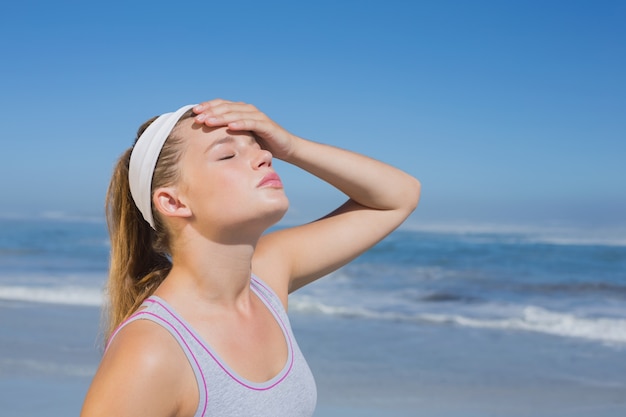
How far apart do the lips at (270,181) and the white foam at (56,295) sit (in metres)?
9.34

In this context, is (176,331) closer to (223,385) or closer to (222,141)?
(223,385)

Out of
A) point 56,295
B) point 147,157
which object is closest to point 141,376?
point 147,157

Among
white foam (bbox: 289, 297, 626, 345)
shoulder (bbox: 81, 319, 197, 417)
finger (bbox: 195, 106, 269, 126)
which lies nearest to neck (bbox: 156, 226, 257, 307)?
shoulder (bbox: 81, 319, 197, 417)

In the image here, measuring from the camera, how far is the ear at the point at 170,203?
222 centimetres

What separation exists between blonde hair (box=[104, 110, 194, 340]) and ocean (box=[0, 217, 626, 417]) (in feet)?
1.76

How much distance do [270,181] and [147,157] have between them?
0.40 m

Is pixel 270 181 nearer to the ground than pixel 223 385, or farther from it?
farther from it

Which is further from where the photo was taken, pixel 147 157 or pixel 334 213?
pixel 334 213

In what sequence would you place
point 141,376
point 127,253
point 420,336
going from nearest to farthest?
point 141,376 → point 127,253 → point 420,336

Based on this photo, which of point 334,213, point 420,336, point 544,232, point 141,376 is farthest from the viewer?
point 544,232

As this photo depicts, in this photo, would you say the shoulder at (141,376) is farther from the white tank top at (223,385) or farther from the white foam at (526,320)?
the white foam at (526,320)

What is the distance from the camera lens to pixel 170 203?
2256 mm

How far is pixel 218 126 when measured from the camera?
2240 mm

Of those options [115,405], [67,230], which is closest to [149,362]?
[115,405]
